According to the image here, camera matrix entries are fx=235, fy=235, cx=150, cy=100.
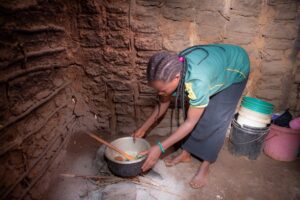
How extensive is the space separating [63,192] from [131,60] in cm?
146

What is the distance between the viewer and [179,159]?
2.47 metres

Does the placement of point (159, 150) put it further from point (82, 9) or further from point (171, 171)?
point (82, 9)

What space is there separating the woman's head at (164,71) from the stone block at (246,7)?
4.23ft

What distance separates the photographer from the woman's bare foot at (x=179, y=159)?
243 centimetres

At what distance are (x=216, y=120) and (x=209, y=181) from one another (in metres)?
0.61

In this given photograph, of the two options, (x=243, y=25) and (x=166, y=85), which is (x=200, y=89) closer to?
(x=166, y=85)

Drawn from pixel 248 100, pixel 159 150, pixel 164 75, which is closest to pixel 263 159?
pixel 248 100

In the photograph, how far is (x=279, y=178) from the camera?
7.68ft

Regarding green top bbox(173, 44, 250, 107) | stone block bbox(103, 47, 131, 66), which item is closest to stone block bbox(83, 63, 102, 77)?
stone block bbox(103, 47, 131, 66)

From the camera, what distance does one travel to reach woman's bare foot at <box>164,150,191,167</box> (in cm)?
243

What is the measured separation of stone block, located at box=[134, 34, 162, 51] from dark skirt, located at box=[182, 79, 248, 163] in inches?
33.9

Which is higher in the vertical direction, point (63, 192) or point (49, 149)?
point (49, 149)

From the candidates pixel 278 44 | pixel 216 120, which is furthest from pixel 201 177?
pixel 278 44

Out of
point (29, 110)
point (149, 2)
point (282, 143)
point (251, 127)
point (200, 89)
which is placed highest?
point (149, 2)
